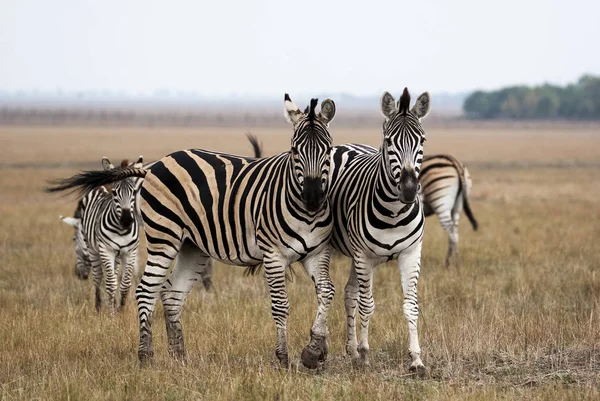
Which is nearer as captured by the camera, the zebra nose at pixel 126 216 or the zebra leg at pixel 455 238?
the zebra nose at pixel 126 216

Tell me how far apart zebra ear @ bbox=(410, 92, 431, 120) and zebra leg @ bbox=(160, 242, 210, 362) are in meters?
2.52

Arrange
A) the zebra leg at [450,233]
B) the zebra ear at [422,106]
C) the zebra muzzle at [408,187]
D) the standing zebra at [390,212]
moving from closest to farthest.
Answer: the zebra muzzle at [408,187], the standing zebra at [390,212], the zebra ear at [422,106], the zebra leg at [450,233]

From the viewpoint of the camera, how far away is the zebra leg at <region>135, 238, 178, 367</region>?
24.8ft

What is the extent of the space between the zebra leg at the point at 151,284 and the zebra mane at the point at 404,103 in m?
2.42

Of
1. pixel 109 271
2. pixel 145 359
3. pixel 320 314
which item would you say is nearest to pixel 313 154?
pixel 320 314

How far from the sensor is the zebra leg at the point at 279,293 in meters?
6.87

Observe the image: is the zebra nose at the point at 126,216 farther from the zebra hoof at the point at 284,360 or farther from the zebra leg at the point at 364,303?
the zebra leg at the point at 364,303

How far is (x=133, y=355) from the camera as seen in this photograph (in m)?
7.87

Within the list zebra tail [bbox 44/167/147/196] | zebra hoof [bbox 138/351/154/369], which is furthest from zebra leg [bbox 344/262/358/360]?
zebra tail [bbox 44/167/147/196]

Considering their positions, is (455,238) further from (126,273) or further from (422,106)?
(422,106)

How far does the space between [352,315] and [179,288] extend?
1.63m

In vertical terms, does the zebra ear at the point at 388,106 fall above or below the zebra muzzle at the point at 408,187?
above

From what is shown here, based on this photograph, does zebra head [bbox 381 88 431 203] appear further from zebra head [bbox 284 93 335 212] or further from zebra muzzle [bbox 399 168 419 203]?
zebra head [bbox 284 93 335 212]

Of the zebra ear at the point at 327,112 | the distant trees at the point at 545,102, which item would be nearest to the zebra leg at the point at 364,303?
the zebra ear at the point at 327,112
